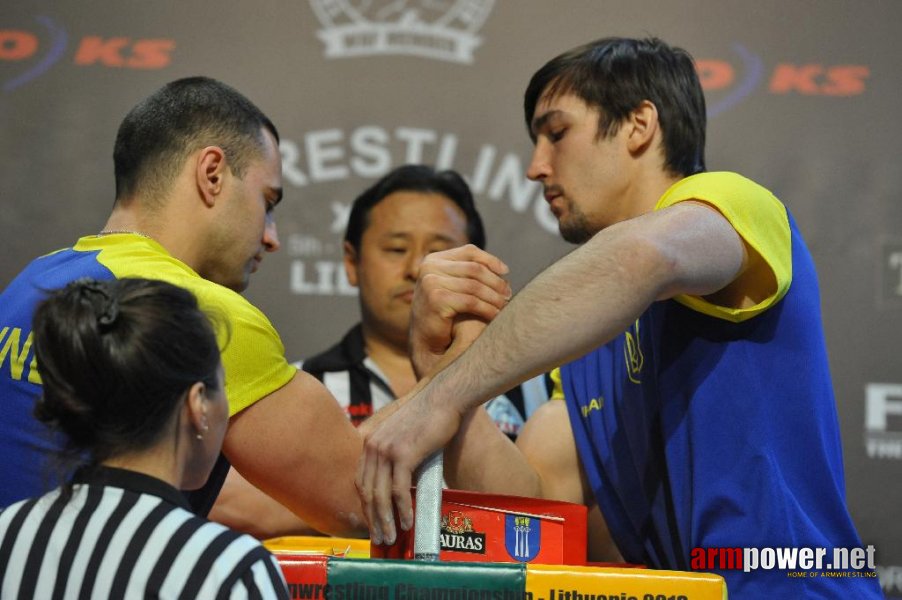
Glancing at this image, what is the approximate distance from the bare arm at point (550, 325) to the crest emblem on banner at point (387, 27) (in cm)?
187

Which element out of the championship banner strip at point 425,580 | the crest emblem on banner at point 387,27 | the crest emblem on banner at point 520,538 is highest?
the crest emblem on banner at point 387,27

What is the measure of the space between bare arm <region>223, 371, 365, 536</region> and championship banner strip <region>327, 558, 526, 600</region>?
433 mm

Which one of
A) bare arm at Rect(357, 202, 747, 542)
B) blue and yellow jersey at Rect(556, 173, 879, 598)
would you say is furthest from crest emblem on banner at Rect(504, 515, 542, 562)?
blue and yellow jersey at Rect(556, 173, 879, 598)

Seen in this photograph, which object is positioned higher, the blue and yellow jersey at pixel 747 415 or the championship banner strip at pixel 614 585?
the blue and yellow jersey at pixel 747 415

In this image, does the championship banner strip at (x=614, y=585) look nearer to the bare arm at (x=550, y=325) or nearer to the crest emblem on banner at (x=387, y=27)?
the bare arm at (x=550, y=325)

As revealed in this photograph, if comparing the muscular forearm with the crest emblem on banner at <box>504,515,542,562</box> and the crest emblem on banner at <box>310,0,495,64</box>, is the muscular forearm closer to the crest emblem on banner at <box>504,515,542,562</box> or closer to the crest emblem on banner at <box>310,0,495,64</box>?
the crest emblem on banner at <box>504,515,542,562</box>

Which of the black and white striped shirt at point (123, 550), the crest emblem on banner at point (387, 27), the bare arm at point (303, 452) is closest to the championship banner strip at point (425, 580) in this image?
the black and white striped shirt at point (123, 550)

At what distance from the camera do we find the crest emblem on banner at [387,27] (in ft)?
10.3

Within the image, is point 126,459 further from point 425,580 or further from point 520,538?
point 520,538

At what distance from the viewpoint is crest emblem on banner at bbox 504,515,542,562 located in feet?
4.42

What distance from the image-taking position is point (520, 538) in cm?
135

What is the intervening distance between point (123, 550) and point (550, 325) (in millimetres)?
546

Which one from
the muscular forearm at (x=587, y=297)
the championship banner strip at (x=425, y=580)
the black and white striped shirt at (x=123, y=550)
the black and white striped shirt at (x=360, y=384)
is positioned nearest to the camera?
the black and white striped shirt at (x=123, y=550)

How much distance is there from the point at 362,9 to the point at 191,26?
0.48 metres
